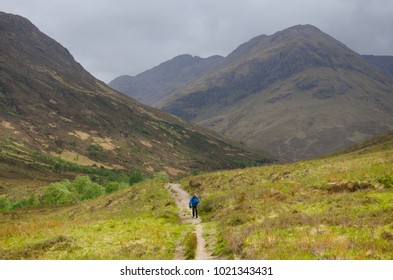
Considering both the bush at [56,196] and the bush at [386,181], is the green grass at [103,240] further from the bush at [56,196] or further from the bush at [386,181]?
the bush at [56,196]

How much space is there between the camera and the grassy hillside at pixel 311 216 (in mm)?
16016

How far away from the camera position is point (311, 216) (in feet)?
76.7

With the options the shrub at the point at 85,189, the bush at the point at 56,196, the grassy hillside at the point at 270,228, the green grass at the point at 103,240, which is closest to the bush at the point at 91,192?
the shrub at the point at 85,189

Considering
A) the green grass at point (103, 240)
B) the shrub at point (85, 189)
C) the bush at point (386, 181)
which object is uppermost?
the shrub at point (85, 189)

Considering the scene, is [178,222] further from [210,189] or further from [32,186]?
[32,186]

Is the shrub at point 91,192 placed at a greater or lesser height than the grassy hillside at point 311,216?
greater

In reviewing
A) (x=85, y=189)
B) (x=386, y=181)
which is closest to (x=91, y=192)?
(x=85, y=189)

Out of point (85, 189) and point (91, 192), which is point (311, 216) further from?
point (85, 189)

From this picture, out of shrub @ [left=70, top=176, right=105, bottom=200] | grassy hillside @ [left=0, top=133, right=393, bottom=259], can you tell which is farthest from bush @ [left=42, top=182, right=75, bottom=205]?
grassy hillside @ [left=0, top=133, right=393, bottom=259]

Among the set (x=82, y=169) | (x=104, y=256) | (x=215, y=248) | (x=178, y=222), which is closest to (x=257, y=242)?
(x=215, y=248)

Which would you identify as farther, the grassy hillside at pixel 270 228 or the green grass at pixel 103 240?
the green grass at pixel 103 240

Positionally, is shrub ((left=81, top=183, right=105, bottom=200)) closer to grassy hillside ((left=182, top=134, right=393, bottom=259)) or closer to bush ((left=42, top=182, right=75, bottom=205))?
bush ((left=42, top=182, right=75, bottom=205))
